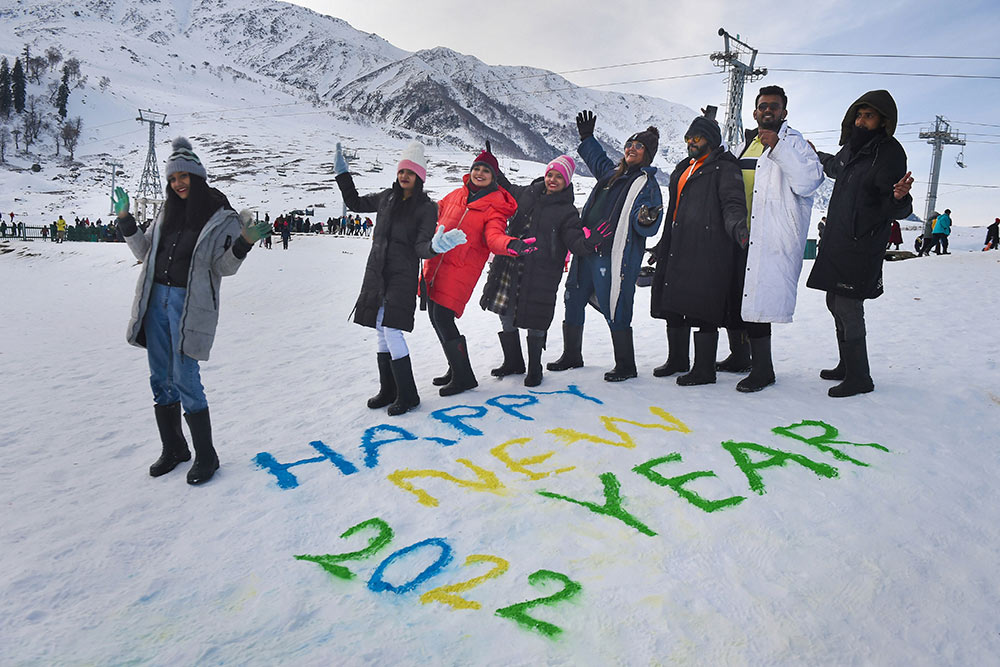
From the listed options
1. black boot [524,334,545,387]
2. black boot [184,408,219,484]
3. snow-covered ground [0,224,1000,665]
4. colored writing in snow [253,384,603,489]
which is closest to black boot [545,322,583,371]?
snow-covered ground [0,224,1000,665]

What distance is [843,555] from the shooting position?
2352 millimetres

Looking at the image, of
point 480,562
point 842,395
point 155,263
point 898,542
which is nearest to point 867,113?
point 842,395

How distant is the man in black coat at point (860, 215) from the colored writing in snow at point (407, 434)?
69.1 inches

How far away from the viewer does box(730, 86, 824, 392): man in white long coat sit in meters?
3.92

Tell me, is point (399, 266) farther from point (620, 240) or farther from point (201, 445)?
point (620, 240)

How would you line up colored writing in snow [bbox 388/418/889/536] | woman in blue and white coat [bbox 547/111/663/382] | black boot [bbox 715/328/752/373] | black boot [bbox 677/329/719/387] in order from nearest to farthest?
colored writing in snow [bbox 388/418/889/536]
black boot [bbox 677/329/719/387]
woman in blue and white coat [bbox 547/111/663/382]
black boot [bbox 715/328/752/373]

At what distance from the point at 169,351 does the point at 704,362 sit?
359 centimetres

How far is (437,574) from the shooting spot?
229 centimetres

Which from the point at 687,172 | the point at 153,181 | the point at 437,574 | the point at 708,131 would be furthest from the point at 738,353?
the point at 153,181

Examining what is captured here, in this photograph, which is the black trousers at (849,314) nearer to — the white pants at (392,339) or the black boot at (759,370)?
the black boot at (759,370)

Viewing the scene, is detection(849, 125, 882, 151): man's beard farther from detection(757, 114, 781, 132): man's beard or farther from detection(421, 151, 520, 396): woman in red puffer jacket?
detection(421, 151, 520, 396): woman in red puffer jacket

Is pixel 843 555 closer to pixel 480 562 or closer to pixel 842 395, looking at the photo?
pixel 480 562

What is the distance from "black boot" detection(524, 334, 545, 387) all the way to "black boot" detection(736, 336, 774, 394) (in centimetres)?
147

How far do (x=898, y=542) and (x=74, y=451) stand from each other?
4616 mm
